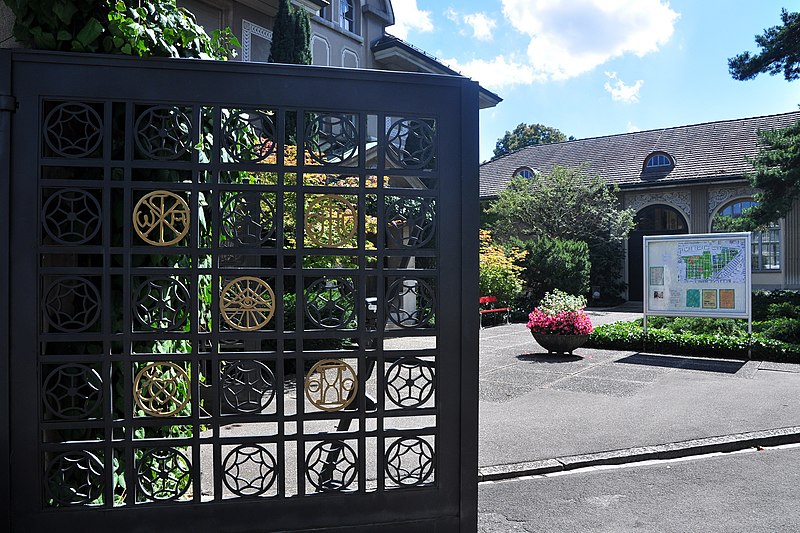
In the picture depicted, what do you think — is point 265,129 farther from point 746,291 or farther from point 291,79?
point 746,291

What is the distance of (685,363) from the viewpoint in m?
11.0

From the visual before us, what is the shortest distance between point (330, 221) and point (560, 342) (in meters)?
9.28

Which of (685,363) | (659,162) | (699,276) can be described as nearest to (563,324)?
(685,363)

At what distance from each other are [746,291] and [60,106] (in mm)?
12359

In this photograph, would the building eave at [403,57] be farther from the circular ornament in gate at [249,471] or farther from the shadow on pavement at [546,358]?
the circular ornament in gate at [249,471]

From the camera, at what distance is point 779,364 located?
35.5 feet

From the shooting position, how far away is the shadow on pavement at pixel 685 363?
1041cm

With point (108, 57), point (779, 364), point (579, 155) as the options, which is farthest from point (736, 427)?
point (579, 155)

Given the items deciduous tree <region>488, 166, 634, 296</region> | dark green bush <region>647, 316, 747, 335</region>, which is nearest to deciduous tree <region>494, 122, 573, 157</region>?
deciduous tree <region>488, 166, 634, 296</region>

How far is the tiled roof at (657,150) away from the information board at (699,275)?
17172mm

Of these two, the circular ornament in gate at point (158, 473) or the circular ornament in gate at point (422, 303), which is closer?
the circular ornament in gate at point (158, 473)

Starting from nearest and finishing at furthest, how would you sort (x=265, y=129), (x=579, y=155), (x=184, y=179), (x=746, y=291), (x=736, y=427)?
(x=265, y=129) < (x=184, y=179) < (x=736, y=427) < (x=746, y=291) < (x=579, y=155)

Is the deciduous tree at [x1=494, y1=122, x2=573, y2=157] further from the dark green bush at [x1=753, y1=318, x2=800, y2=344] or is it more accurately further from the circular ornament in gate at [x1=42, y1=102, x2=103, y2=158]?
the circular ornament in gate at [x1=42, y1=102, x2=103, y2=158]

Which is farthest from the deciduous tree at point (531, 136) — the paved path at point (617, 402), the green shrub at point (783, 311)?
the paved path at point (617, 402)
